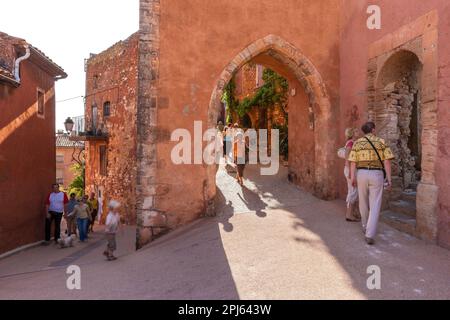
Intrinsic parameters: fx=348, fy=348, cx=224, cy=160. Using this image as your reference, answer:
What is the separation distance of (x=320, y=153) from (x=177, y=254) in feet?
13.3

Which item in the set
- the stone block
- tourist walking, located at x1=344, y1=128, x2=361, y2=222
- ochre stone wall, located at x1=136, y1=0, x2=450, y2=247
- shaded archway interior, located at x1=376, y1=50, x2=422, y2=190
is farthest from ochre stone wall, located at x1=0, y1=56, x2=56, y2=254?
the stone block

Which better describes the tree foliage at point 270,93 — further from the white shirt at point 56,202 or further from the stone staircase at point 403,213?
the white shirt at point 56,202

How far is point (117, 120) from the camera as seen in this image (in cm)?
1467

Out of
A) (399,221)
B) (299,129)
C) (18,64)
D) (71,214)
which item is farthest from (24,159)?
(399,221)

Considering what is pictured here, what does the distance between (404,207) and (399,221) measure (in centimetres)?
45

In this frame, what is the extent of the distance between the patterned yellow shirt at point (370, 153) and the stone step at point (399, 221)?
1159 mm

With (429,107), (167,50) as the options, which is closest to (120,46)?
(167,50)

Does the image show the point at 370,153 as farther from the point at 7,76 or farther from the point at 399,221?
the point at 7,76

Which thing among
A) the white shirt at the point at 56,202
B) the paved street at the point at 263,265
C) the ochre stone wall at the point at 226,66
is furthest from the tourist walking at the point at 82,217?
the ochre stone wall at the point at 226,66

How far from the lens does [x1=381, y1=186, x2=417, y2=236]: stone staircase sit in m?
5.19

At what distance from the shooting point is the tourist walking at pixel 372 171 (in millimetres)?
4648

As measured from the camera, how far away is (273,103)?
13156 mm
